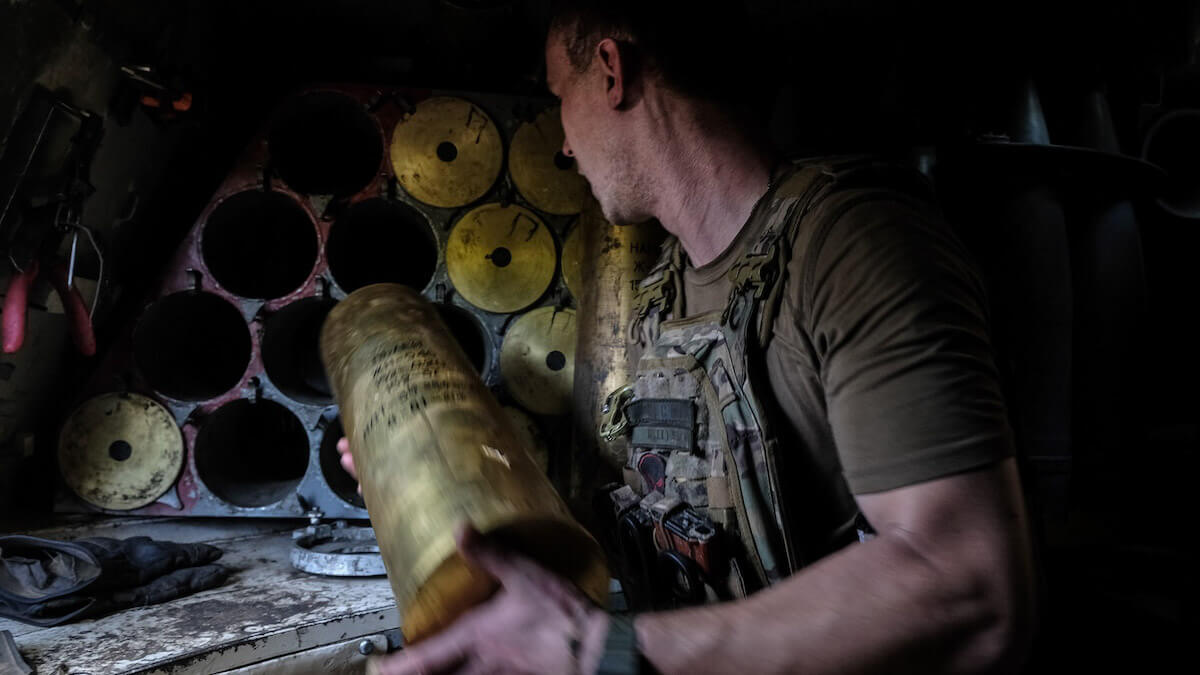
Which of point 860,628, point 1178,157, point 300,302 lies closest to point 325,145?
point 300,302

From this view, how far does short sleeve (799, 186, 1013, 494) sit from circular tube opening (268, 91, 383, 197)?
7.72 feet

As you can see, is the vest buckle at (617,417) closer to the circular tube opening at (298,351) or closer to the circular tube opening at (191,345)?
the circular tube opening at (298,351)

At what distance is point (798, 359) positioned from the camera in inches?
41.2

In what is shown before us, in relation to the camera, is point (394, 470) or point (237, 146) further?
point (237, 146)

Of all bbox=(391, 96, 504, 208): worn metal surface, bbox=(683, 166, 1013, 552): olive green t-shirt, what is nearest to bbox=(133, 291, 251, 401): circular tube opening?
bbox=(391, 96, 504, 208): worn metal surface

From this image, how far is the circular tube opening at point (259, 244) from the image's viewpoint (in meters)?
2.80

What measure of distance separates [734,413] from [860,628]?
427 mm

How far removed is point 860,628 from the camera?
0.75 metres

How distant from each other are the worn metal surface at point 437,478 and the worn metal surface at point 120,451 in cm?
149

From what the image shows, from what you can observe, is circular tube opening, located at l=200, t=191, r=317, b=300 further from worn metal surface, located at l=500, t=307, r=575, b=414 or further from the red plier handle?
worn metal surface, located at l=500, t=307, r=575, b=414

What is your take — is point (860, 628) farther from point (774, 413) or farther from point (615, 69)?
point (615, 69)

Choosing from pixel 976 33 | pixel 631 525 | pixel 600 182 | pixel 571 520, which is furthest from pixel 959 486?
pixel 976 33

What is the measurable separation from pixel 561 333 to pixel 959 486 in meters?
2.15

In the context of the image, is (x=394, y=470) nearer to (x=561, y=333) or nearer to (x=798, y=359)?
(x=798, y=359)
